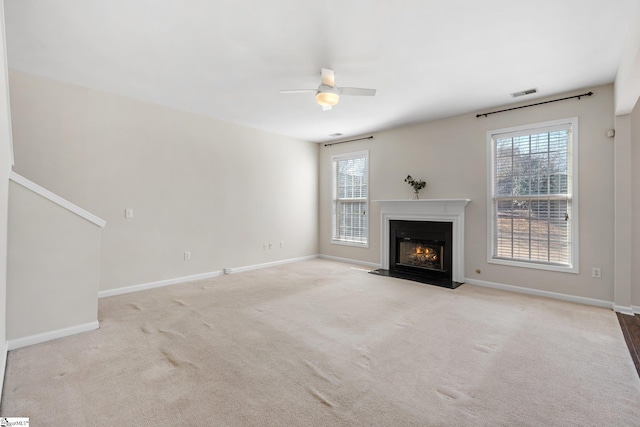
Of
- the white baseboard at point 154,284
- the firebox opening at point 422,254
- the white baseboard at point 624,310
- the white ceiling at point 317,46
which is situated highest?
the white ceiling at point 317,46

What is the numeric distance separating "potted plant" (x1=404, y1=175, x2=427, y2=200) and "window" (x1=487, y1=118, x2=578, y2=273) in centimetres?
108

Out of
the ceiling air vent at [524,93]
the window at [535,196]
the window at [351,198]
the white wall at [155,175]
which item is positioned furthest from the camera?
the window at [351,198]

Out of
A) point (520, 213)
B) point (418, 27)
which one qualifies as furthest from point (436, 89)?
point (520, 213)

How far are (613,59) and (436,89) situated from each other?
5.57 feet

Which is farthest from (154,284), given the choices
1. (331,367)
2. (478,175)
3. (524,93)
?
(524,93)

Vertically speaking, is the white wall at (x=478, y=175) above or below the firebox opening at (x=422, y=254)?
above

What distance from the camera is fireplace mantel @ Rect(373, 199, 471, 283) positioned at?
4.78m

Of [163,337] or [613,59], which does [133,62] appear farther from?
[613,59]

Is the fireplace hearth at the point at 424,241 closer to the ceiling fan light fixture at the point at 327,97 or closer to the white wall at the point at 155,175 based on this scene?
the white wall at the point at 155,175

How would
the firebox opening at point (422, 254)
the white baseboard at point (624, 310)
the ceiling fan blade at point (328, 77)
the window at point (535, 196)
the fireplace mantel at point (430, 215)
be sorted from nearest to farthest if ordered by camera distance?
the ceiling fan blade at point (328, 77), the white baseboard at point (624, 310), the window at point (535, 196), the fireplace mantel at point (430, 215), the firebox opening at point (422, 254)

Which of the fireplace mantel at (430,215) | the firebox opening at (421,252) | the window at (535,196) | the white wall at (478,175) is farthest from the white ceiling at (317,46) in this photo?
the firebox opening at (421,252)

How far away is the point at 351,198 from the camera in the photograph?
6.54m

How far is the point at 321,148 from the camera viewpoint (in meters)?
7.01

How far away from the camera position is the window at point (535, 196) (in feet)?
12.8
